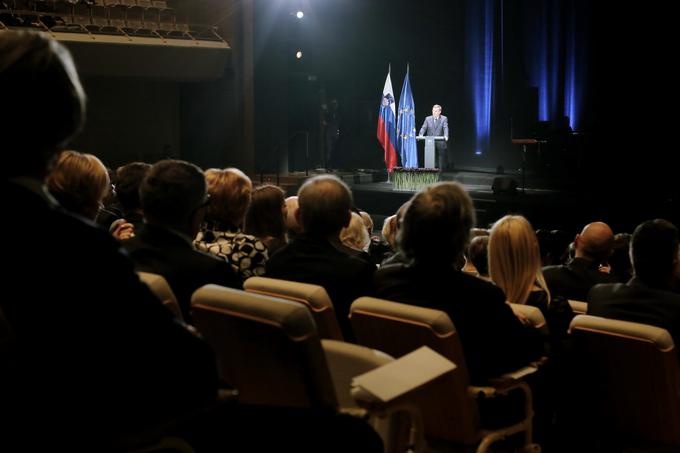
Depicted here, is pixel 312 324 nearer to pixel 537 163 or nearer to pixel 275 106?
pixel 537 163

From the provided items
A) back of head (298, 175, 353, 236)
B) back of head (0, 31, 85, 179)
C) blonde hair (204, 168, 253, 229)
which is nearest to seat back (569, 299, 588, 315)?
back of head (298, 175, 353, 236)

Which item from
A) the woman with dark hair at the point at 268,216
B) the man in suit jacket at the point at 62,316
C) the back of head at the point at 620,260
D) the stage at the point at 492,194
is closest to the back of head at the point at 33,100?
the man in suit jacket at the point at 62,316

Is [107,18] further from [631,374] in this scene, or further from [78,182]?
[631,374]

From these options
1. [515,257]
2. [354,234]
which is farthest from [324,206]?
[354,234]

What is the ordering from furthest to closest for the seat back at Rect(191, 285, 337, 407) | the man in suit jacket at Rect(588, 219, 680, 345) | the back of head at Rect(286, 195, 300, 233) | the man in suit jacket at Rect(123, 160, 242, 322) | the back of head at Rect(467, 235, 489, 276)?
the back of head at Rect(286, 195, 300, 233)
the back of head at Rect(467, 235, 489, 276)
the man in suit jacket at Rect(588, 219, 680, 345)
the man in suit jacket at Rect(123, 160, 242, 322)
the seat back at Rect(191, 285, 337, 407)

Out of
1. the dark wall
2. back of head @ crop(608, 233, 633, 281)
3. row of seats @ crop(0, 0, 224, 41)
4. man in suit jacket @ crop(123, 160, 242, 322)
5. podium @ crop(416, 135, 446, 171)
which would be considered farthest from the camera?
the dark wall

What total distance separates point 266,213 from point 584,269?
1462mm

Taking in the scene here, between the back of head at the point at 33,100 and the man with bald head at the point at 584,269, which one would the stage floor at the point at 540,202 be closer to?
the man with bald head at the point at 584,269

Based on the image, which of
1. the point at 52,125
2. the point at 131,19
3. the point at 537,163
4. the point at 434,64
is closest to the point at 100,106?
the point at 131,19

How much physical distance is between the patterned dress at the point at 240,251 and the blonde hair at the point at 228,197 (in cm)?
8

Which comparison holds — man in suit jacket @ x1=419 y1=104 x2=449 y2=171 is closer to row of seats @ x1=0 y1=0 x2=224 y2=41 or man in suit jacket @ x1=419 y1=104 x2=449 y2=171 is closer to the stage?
the stage

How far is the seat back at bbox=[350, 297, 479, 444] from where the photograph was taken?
82.0 inches

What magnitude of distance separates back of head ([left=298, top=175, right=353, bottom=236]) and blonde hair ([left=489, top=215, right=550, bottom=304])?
0.57 m

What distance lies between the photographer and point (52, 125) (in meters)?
1.03
